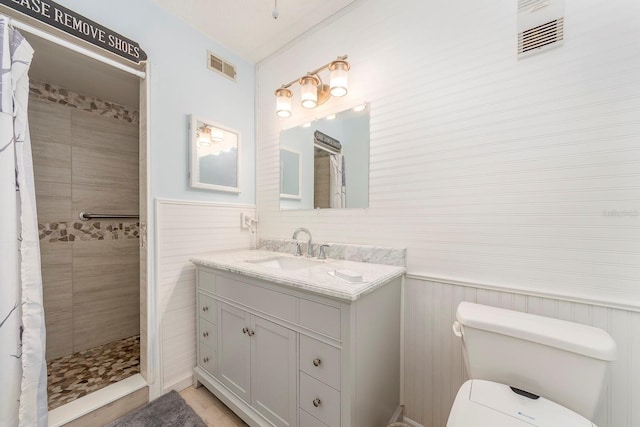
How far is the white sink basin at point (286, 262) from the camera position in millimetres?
1587

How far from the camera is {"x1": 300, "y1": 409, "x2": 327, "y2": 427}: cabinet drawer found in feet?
3.35

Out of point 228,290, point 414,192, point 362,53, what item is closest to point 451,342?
point 414,192

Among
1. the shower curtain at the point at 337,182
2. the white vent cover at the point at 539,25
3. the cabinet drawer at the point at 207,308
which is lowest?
the cabinet drawer at the point at 207,308

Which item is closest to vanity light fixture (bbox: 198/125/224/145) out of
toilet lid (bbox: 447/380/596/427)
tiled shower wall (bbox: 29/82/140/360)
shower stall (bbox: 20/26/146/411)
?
shower stall (bbox: 20/26/146/411)

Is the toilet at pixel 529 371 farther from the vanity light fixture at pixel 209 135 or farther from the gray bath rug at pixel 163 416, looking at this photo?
the vanity light fixture at pixel 209 135

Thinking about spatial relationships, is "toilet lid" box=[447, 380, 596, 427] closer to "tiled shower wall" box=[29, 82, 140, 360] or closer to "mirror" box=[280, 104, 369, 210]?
"mirror" box=[280, 104, 369, 210]

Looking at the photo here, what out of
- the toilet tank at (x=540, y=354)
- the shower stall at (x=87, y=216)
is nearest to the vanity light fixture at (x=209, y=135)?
the shower stall at (x=87, y=216)

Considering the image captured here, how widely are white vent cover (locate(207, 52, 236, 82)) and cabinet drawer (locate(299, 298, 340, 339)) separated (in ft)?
6.26

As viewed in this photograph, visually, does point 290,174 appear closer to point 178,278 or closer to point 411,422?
point 178,278

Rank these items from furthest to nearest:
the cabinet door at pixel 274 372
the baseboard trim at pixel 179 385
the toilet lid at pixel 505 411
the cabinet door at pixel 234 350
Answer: the baseboard trim at pixel 179 385, the cabinet door at pixel 234 350, the cabinet door at pixel 274 372, the toilet lid at pixel 505 411

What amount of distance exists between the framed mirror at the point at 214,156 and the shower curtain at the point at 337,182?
84cm

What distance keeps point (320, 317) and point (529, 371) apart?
0.79 metres

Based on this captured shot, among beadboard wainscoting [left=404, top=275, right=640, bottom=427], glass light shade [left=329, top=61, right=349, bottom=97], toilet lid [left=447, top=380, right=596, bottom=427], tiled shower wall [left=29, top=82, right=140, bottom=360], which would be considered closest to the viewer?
toilet lid [left=447, top=380, right=596, bottom=427]

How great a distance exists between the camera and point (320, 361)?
1004mm
